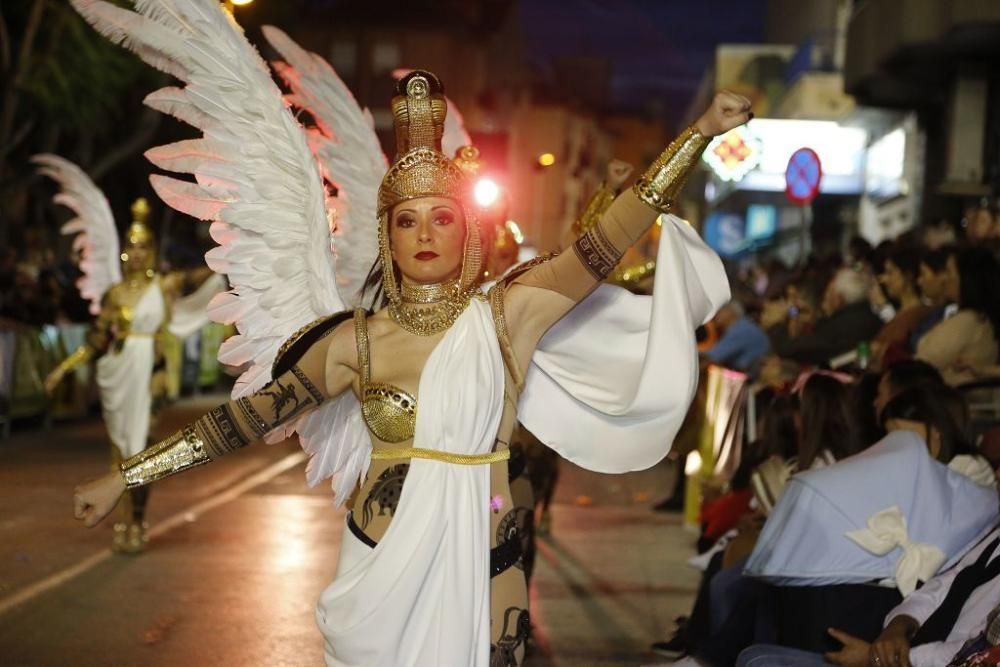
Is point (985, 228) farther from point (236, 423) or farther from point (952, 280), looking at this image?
point (236, 423)

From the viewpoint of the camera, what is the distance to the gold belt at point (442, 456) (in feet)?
14.3

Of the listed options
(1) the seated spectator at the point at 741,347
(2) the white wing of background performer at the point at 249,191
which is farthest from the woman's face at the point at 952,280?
(2) the white wing of background performer at the point at 249,191

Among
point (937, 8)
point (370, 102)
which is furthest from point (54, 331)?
point (370, 102)

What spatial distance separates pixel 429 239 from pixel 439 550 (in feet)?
3.02

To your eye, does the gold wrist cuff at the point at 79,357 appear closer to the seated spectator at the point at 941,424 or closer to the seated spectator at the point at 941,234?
the seated spectator at the point at 941,234

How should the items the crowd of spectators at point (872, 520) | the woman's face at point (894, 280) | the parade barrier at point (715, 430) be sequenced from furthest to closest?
the parade barrier at point (715, 430), the woman's face at point (894, 280), the crowd of spectators at point (872, 520)

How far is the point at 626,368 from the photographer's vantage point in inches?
184

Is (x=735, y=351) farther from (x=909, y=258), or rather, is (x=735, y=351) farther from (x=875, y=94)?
(x=875, y=94)

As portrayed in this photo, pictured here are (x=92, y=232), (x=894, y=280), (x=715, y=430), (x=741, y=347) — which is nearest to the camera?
(x=894, y=280)

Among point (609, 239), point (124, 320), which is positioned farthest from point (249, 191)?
point (124, 320)

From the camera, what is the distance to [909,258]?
33.9 ft

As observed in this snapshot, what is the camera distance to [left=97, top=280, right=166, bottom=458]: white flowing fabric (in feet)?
35.4

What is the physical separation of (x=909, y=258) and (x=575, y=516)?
3826 millimetres

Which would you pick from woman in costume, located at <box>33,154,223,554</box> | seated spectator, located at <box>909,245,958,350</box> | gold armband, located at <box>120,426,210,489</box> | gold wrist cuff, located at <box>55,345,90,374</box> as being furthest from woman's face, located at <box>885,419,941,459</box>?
gold wrist cuff, located at <box>55,345,90,374</box>
